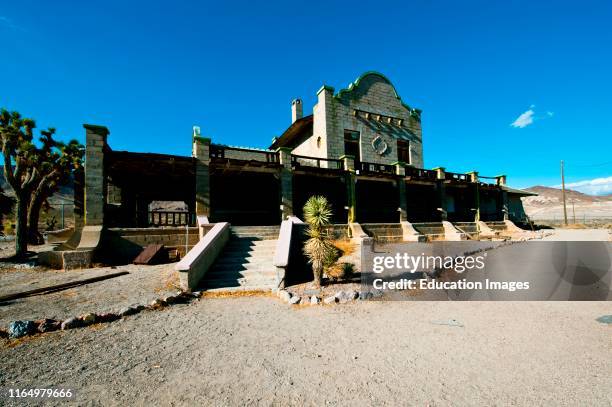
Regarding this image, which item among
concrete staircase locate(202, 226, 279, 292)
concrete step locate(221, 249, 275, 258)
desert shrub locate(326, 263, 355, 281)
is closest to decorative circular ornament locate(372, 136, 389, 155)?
concrete staircase locate(202, 226, 279, 292)

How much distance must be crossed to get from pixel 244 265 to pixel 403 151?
19.9 m

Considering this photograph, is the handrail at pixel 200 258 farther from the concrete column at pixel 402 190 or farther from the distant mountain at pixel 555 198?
the distant mountain at pixel 555 198

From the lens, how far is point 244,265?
9688mm

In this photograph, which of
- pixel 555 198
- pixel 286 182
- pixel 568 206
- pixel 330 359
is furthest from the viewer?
pixel 555 198

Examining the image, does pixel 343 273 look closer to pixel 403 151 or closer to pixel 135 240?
pixel 135 240

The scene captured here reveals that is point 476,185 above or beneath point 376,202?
above

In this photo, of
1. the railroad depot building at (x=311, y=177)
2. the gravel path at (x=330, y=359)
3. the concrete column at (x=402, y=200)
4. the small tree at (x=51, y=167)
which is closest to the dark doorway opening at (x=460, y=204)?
the railroad depot building at (x=311, y=177)

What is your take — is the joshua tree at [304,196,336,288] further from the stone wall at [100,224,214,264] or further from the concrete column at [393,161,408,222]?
the concrete column at [393,161,408,222]

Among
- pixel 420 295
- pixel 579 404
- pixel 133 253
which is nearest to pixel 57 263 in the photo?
pixel 133 253

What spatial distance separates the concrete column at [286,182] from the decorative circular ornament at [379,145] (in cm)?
997

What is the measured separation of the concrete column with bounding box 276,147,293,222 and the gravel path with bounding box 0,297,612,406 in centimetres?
958

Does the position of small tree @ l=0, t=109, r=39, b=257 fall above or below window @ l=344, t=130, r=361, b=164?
below

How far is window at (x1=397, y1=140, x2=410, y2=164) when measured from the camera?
24.6m

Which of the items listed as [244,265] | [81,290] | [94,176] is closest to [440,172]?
[244,265]
